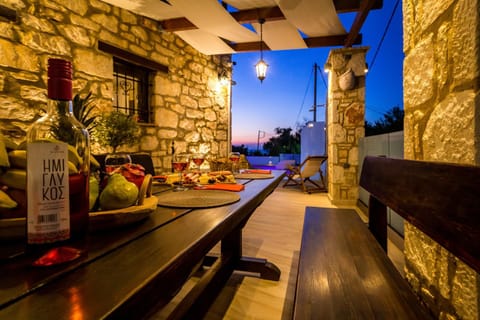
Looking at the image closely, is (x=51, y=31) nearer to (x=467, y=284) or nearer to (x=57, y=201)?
(x=57, y=201)

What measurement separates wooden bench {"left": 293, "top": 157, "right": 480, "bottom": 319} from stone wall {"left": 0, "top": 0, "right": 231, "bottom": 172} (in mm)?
2690

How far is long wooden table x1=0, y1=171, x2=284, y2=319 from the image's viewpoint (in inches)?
14.9

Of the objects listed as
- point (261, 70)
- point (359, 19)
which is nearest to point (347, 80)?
point (359, 19)

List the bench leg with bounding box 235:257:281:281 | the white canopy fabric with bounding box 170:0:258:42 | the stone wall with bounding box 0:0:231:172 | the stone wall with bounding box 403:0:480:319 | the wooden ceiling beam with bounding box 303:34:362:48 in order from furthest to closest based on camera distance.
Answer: the wooden ceiling beam with bounding box 303:34:362:48
the white canopy fabric with bounding box 170:0:258:42
the stone wall with bounding box 0:0:231:172
the bench leg with bounding box 235:257:281:281
the stone wall with bounding box 403:0:480:319

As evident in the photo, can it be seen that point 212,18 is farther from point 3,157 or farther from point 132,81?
point 3,157

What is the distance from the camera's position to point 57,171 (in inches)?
20.9

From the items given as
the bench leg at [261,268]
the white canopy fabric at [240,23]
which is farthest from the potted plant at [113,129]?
the bench leg at [261,268]

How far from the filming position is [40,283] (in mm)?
434

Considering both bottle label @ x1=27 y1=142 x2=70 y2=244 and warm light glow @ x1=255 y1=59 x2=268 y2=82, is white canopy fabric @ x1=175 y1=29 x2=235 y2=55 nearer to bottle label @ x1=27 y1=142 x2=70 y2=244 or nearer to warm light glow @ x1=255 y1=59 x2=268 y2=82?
warm light glow @ x1=255 y1=59 x2=268 y2=82

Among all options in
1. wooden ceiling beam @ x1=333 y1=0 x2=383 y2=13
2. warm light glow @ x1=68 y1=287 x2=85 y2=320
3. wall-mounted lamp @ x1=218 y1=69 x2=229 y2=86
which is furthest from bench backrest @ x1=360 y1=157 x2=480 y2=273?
wall-mounted lamp @ x1=218 y1=69 x2=229 y2=86

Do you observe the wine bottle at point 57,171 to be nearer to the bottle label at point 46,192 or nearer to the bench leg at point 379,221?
the bottle label at point 46,192

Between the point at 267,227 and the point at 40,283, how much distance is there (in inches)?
107

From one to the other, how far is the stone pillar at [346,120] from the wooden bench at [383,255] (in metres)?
3.18

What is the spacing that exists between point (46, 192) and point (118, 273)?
0.21 metres
